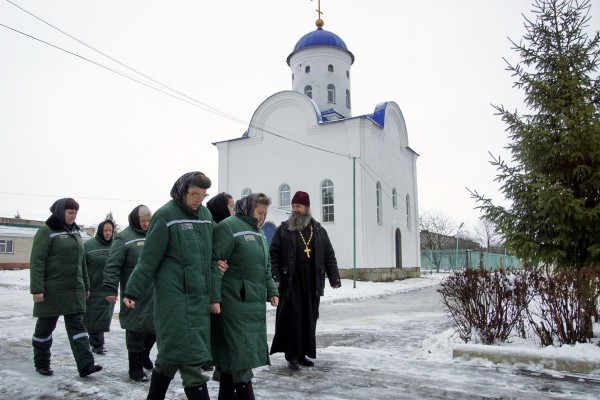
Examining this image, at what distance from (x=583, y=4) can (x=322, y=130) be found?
17922mm

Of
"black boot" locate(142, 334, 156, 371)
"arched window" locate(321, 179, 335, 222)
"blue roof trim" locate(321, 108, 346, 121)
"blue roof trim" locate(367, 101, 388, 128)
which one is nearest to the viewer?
"black boot" locate(142, 334, 156, 371)

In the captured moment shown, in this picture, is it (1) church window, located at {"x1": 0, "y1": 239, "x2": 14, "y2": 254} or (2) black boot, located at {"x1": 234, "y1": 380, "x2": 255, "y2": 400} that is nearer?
(2) black boot, located at {"x1": 234, "y1": 380, "x2": 255, "y2": 400}

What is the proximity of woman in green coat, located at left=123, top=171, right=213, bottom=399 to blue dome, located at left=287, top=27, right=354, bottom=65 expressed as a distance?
27422 millimetres

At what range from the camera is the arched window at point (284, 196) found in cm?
2667

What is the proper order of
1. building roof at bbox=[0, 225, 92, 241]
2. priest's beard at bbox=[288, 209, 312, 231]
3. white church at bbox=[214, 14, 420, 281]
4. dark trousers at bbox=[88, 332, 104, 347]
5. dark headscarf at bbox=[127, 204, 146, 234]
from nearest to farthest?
1. dark headscarf at bbox=[127, 204, 146, 234]
2. priest's beard at bbox=[288, 209, 312, 231]
3. dark trousers at bbox=[88, 332, 104, 347]
4. white church at bbox=[214, 14, 420, 281]
5. building roof at bbox=[0, 225, 92, 241]

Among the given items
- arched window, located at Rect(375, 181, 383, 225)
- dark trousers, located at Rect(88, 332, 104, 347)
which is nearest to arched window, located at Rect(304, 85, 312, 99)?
arched window, located at Rect(375, 181, 383, 225)

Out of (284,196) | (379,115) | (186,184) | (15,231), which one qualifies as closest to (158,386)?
(186,184)

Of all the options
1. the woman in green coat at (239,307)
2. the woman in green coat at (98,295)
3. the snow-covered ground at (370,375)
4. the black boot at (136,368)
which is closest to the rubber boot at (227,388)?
the woman in green coat at (239,307)

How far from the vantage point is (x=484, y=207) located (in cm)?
865

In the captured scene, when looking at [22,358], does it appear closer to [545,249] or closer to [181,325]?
[181,325]

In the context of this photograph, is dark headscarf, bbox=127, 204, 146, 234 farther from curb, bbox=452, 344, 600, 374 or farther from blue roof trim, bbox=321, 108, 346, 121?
blue roof trim, bbox=321, 108, 346, 121

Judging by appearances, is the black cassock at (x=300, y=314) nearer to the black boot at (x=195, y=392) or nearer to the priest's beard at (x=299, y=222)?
the priest's beard at (x=299, y=222)

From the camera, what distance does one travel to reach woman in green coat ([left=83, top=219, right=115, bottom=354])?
6461mm

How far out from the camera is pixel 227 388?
378 cm
